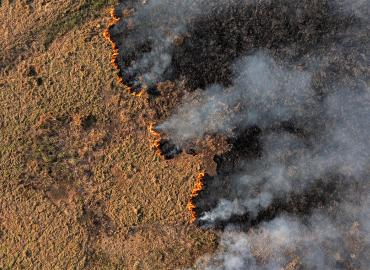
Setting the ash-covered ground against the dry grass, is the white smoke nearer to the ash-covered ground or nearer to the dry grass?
the ash-covered ground

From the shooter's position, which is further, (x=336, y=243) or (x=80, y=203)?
(x=80, y=203)

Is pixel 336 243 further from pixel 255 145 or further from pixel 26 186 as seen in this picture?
pixel 26 186


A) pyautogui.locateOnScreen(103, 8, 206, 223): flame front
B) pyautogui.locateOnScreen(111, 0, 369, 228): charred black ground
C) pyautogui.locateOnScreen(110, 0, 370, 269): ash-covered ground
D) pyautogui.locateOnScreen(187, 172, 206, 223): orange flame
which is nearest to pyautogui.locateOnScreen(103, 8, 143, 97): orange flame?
pyautogui.locateOnScreen(103, 8, 206, 223): flame front

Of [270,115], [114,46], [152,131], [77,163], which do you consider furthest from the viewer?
[77,163]

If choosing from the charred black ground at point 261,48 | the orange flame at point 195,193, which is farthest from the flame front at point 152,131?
the charred black ground at point 261,48

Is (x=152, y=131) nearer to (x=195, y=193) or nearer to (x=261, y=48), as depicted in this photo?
(x=195, y=193)

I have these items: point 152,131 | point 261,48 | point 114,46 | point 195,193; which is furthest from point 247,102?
point 114,46

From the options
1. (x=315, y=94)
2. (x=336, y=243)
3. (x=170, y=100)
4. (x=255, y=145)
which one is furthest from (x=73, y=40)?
(x=336, y=243)
